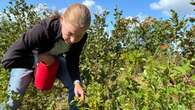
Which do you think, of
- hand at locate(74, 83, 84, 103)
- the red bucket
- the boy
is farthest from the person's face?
hand at locate(74, 83, 84, 103)

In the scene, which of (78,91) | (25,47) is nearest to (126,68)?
(78,91)

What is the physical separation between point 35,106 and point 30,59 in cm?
215

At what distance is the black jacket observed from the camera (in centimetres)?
416

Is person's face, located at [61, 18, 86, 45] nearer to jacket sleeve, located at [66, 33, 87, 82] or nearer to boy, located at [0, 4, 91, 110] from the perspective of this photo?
boy, located at [0, 4, 91, 110]

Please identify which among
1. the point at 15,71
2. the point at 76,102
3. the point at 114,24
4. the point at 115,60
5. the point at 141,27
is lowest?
the point at 76,102

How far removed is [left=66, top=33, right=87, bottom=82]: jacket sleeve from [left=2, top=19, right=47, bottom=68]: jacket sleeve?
0.33m

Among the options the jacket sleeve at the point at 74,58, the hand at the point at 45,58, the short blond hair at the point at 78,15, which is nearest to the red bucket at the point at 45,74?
the hand at the point at 45,58

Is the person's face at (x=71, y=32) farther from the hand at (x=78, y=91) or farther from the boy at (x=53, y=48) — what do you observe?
the hand at (x=78, y=91)

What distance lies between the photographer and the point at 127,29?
7.82 m

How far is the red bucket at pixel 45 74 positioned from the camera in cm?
436

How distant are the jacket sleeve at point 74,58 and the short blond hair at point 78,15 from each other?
1.51 feet

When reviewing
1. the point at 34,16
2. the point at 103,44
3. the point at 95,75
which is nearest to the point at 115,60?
the point at 103,44

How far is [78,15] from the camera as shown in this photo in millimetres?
3855

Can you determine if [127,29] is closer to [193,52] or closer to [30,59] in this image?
[193,52]
